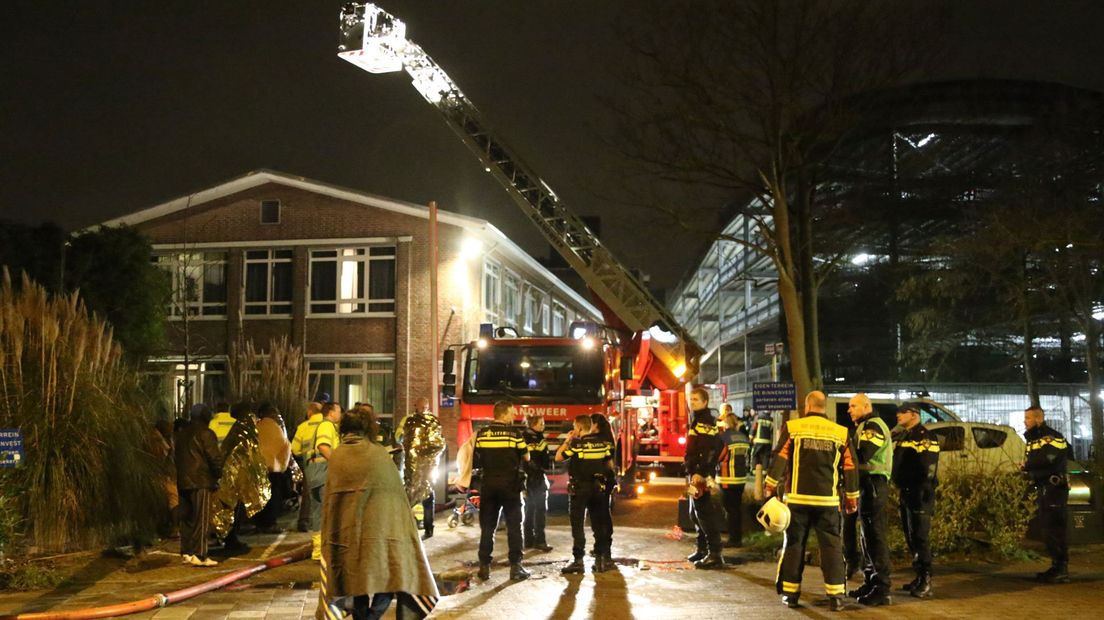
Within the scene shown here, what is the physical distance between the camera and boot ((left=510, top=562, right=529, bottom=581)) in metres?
10.3

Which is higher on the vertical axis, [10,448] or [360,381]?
[360,381]

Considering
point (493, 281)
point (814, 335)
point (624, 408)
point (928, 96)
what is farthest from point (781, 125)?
point (493, 281)

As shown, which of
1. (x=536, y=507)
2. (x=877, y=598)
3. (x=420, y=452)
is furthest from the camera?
(x=420, y=452)

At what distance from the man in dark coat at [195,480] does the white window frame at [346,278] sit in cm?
1711

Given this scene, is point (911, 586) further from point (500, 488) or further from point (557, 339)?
point (557, 339)

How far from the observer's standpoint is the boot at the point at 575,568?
417 inches

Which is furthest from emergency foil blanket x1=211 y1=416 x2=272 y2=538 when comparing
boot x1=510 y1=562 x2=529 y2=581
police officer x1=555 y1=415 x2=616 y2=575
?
police officer x1=555 y1=415 x2=616 y2=575

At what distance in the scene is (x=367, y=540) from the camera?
6.05 m

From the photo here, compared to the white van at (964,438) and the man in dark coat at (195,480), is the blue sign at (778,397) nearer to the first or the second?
the white van at (964,438)

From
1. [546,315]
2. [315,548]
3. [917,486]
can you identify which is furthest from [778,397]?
[546,315]

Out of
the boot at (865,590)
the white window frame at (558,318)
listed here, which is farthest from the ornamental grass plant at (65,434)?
the white window frame at (558,318)

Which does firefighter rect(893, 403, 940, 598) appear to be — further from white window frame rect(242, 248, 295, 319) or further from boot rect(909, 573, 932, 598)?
white window frame rect(242, 248, 295, 319)

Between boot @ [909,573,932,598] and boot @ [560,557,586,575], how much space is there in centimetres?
324

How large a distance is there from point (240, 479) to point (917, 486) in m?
7.43
